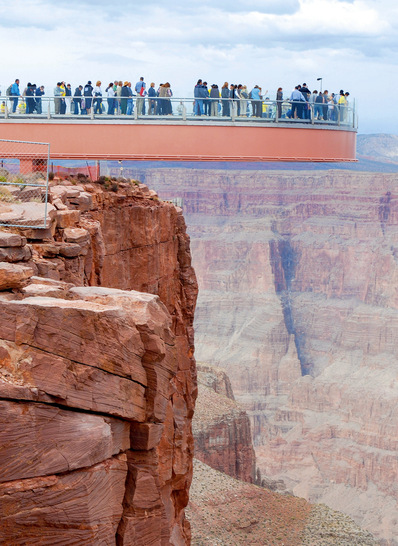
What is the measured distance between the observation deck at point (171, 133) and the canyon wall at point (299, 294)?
101113 millimetres

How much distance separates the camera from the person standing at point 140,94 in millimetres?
34844

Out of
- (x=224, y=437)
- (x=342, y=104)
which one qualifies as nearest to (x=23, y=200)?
(x=342, y=104)

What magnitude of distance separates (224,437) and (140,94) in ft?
138

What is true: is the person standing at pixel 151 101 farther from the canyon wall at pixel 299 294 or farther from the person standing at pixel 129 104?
the canyon wall at pixel 299 294

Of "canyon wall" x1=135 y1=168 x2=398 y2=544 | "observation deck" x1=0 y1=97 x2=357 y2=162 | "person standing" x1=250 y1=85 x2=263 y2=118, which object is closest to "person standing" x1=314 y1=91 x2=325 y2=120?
"observation deck" x1=0 y1=97 x2=357 y2=162

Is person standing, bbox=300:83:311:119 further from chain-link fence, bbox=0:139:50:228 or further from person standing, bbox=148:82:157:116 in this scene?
chain-link fence, bbox=0:139:50:228

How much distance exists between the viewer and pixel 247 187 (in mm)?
179125

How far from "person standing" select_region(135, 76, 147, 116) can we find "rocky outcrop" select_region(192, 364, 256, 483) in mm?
38996

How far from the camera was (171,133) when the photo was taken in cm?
3541

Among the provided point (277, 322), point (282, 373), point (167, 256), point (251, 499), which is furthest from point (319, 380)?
point (167, 256)

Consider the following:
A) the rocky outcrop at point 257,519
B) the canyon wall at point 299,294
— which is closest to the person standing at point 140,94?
the rocky outcrop at point 257,519

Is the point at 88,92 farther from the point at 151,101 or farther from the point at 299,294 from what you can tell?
the point at 299,294

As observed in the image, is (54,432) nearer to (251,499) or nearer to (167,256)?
(167,256)

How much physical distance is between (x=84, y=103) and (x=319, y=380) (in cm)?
12045
